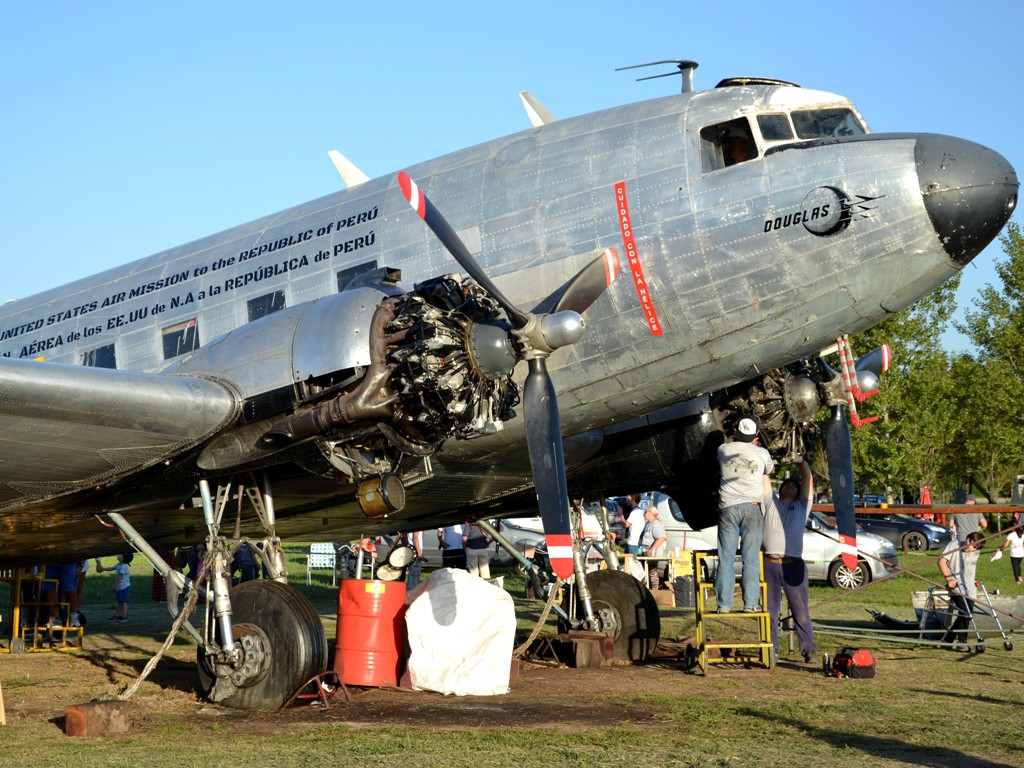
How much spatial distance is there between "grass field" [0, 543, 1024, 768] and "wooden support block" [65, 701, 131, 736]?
120 millimetres

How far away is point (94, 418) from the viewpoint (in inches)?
326

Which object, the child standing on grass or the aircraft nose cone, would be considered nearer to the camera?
the aircraft nose cone

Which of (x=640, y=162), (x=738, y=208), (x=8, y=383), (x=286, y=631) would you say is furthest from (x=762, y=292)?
(x=8, y=383)

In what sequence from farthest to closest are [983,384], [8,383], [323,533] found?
[983,384], [323,533], [8,383]

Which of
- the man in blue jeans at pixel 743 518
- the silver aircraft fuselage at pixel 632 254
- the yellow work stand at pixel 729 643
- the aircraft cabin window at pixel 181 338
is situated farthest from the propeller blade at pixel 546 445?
the aircraft cabin window at pixel 181 338

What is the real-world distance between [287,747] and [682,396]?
4.18m

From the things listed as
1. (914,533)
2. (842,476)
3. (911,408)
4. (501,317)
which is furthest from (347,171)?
(911,408)

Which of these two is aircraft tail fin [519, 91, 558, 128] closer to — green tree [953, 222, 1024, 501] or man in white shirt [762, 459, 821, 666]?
man in white shirt [762, 459, 821, 666]

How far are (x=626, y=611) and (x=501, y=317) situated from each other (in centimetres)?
475

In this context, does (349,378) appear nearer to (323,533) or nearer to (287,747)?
(287,747)

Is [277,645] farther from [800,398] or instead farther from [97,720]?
[800,398]

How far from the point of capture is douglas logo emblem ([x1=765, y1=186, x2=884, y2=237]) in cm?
845

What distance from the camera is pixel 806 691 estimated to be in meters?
9.46

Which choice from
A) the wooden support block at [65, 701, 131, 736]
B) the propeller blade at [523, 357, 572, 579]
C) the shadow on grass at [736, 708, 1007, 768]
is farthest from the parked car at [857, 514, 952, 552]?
the wooden support block at [65, 701, 131, 736]
